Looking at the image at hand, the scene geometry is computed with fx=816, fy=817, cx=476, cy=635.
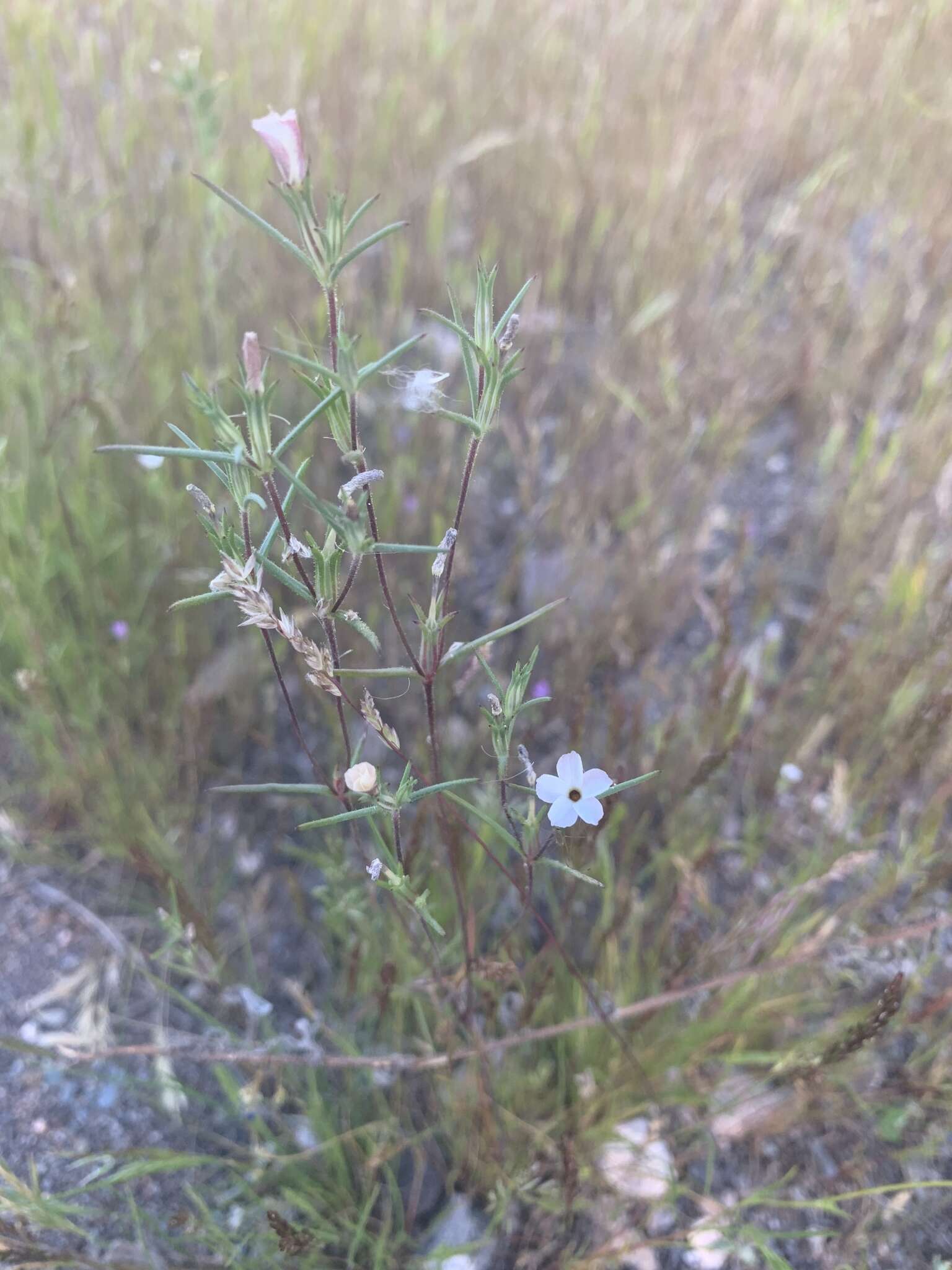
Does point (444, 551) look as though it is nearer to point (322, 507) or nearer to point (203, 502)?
point (322, 507)

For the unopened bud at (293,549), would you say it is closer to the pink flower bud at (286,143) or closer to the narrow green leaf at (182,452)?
the narrow green leaf at (182,452)

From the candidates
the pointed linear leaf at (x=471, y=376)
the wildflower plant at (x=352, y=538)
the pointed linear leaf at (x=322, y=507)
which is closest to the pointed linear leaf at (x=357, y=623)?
the wildflower plant at (x=352, y=538)

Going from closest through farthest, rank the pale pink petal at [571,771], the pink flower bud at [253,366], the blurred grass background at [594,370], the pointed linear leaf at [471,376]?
the pink flower bud at [253,366], the pointed linear leaf at [471,376], the pale pink petal at [571,771], the blurred grass background at [594,370]

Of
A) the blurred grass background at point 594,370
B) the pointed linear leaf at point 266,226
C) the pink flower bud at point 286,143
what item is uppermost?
the pink flower bud at point 286,143

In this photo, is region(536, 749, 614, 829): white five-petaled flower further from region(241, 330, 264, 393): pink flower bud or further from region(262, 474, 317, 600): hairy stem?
region(241, 330, 264, 393): pink flower bud

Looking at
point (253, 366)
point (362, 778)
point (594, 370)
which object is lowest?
point (594, 370)

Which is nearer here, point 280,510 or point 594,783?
point 280,510

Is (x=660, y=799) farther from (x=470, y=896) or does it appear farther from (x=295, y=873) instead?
(x=295, y=873)

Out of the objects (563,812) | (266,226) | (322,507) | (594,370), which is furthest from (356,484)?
(594,370)
